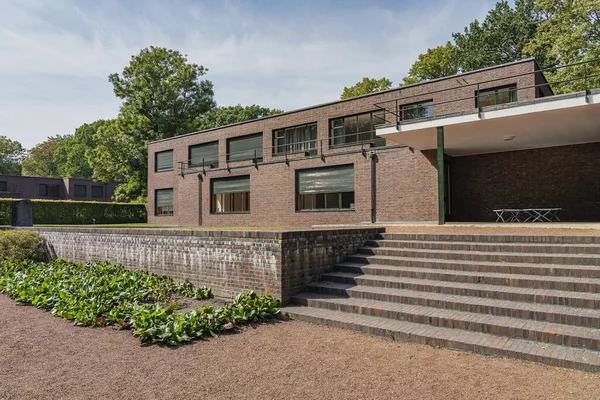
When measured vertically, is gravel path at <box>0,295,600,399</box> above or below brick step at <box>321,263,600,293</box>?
below

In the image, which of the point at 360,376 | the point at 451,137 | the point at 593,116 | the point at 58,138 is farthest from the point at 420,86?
the point at 58,138

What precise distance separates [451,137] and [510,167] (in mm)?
3556

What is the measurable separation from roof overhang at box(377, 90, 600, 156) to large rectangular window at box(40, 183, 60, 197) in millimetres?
47586

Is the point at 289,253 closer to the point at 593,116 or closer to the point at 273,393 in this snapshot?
the point at 273,393

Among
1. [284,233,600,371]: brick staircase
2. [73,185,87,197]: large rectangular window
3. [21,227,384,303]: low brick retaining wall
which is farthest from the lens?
[73,185,87,197]: large rectangular window

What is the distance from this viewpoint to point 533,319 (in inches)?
193

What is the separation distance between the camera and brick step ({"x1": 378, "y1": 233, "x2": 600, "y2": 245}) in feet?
21.6

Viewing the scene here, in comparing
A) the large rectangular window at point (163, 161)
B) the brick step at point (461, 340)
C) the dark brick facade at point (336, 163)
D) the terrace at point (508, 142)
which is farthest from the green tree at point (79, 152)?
the brick step at point (461, 340)

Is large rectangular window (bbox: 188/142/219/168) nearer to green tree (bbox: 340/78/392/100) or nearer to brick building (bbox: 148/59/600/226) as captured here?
brick building (bbox: 148/59/600/226)

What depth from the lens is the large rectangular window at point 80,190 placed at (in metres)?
48.2

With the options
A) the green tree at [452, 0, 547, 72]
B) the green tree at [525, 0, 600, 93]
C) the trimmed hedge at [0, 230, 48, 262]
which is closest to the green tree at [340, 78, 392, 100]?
the green tree at [452, 0, 547, 72]

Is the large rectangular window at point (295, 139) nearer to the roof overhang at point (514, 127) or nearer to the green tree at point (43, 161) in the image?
the roof overhang at point (514, 127)

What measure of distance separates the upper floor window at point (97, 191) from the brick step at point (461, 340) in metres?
51.5

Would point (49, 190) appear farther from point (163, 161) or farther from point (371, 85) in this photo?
point (371, 85)
